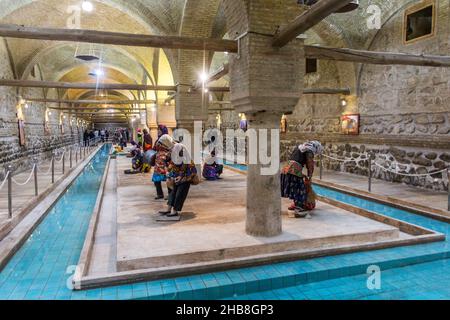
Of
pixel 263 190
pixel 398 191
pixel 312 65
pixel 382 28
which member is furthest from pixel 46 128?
pixel 263 190

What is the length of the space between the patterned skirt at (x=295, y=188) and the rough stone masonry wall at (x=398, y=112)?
526 centimetres

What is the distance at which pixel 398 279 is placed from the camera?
446 cm

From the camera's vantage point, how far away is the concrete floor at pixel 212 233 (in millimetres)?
4559

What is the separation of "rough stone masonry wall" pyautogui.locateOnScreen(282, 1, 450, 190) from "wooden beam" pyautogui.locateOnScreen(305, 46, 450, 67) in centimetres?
266

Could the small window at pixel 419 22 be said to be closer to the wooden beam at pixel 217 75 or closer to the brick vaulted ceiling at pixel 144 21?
the brick vaulted ceiling at pixel 144 21

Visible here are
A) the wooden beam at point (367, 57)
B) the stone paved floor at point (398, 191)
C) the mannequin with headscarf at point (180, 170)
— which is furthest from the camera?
the stone paved floor at point (398, 191)

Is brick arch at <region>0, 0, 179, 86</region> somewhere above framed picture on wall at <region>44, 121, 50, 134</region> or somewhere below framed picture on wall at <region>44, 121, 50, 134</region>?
above

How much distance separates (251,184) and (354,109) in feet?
29.8

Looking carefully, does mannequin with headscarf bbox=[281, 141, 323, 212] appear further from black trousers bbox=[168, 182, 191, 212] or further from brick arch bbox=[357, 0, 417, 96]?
brick arch bbox=[357, 0, 417, 96]

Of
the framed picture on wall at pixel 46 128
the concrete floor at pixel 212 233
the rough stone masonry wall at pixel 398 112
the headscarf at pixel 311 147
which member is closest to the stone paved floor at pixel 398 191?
the rough stone masonry wall at pixel 398 112

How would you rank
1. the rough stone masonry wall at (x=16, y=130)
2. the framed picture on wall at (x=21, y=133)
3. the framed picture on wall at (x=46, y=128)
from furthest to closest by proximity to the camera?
1. the framed picture on wall at (x=46, y=128)
2. the framed picture on wall at (x=21, y=133)
3. the rough stone masonry wall at (x=16, y=130)

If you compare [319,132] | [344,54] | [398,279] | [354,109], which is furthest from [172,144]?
[319,132]

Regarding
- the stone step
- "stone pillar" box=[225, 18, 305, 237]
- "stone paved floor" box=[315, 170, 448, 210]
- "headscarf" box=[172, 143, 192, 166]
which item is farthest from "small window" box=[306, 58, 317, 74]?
the stone step

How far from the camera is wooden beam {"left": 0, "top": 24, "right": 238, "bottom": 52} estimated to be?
510cm
